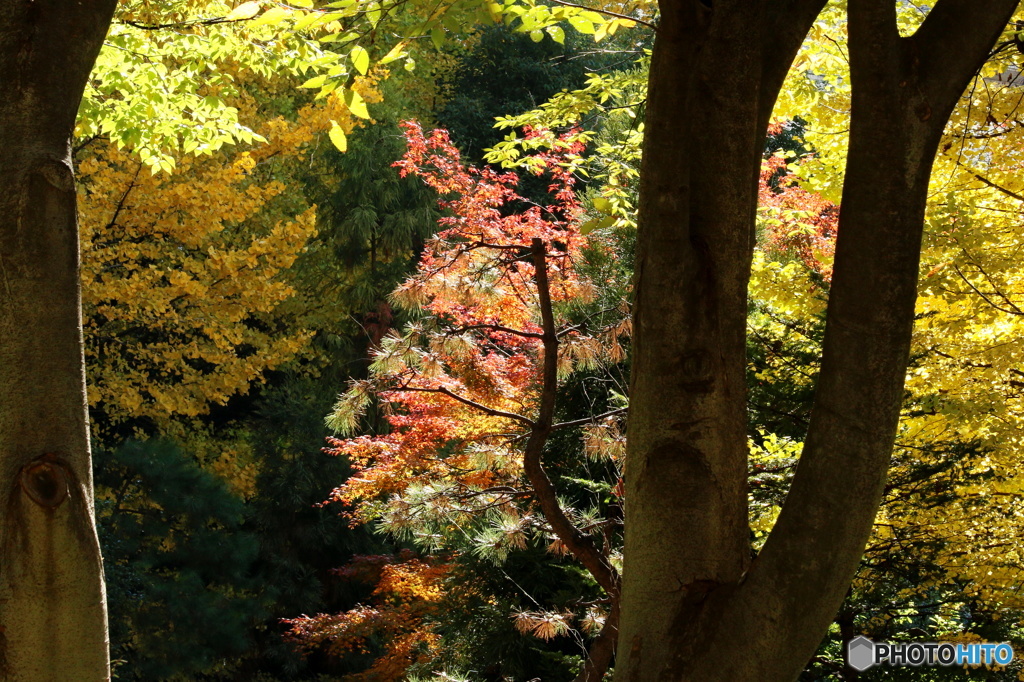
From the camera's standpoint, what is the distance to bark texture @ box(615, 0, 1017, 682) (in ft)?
5.97

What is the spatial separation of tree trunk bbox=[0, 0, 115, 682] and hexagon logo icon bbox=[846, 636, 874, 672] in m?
4.56

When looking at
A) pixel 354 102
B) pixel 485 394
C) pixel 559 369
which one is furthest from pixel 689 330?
pixel 485 394

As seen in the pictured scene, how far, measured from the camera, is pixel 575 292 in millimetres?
5148

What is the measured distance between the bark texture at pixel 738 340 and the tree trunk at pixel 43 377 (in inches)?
46.7

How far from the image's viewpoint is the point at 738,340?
6.60 ft

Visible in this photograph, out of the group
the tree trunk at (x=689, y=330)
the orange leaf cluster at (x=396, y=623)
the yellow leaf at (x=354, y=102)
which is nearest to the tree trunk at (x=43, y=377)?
the yellow leaf at (x=354, y=102)

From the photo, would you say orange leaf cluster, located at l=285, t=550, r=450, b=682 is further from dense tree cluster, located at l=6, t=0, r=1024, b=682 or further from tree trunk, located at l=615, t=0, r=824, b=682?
tree trunk, located at l=615, t=0, r=824, b=682

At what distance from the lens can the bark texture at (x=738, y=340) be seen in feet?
5.97

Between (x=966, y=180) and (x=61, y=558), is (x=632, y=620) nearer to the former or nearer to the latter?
(x=61, y=558)

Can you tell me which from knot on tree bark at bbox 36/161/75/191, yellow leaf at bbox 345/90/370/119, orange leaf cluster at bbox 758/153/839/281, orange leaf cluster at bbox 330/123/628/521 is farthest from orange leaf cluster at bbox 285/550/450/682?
knot on tree bark at bbox 36/161/75/191

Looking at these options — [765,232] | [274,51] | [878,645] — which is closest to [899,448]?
[878,645]

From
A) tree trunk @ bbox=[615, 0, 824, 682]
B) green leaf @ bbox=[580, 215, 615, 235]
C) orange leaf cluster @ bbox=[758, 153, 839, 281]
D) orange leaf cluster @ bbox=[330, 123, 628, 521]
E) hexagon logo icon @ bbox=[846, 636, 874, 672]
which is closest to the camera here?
tree trunk @ bbox=[615, 0, 824, 682]

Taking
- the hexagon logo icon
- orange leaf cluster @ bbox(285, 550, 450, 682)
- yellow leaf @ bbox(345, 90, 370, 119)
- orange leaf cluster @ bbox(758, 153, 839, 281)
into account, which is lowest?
the hexagon logo icon

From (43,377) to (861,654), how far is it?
501 centimetres
